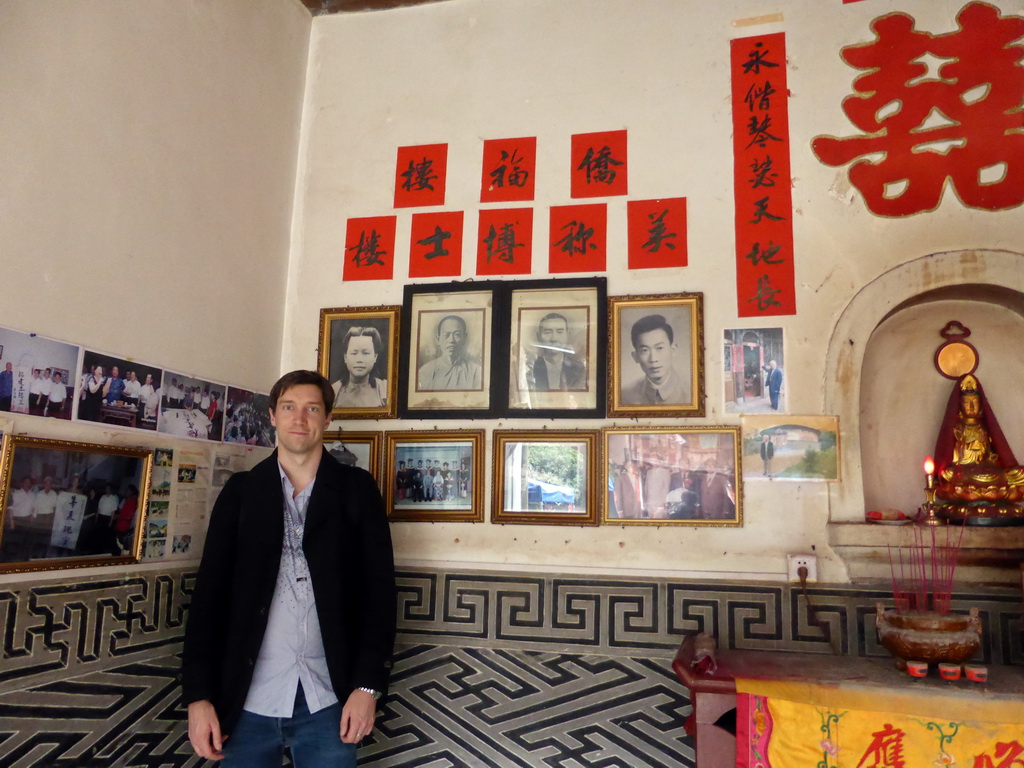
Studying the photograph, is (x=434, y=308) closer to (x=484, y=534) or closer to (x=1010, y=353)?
(x=484, y=534)

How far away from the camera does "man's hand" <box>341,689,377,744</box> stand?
2051 mm

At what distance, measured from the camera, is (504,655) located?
266 cm

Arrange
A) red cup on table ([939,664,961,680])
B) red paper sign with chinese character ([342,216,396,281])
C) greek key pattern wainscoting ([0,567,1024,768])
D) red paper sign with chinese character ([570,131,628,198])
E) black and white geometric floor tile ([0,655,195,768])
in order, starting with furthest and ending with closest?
red paper sign with chinese character ([342,216,396,281]) < red paper sign with chinese character ([570,131,628,198]) < greek key pattern wainscoting ([0,567,1024,768]) < red cup on table ([939,664,961,680]) < black and white geometric floor tile ([0,655,195,768])

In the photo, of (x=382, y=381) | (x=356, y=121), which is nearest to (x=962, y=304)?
(x=382, y=381)

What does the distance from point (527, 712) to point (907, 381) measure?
6.12 feet

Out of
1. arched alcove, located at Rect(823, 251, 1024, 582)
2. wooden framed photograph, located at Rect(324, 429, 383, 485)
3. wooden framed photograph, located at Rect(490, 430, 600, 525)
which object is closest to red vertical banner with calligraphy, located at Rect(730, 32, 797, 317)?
arched alcove, located at Rect(823, 251, 1024, 582)

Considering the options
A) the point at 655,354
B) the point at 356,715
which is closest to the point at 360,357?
the point at 655,354

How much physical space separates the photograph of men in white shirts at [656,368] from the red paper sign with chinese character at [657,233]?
0.22 metres

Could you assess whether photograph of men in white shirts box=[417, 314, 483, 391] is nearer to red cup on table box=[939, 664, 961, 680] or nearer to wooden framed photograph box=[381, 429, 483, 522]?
wooden framed photograph box=[381, 429, 483, 522]

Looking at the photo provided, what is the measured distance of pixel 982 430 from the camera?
2.62m

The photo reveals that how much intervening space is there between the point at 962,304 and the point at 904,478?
0.68 meters

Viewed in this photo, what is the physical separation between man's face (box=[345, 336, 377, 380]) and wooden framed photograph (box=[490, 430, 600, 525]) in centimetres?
61

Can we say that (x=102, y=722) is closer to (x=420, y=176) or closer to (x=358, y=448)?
(x=358, y=448)

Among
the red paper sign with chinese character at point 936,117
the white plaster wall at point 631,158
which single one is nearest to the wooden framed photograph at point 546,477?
the white plaster wall at point 631,158
